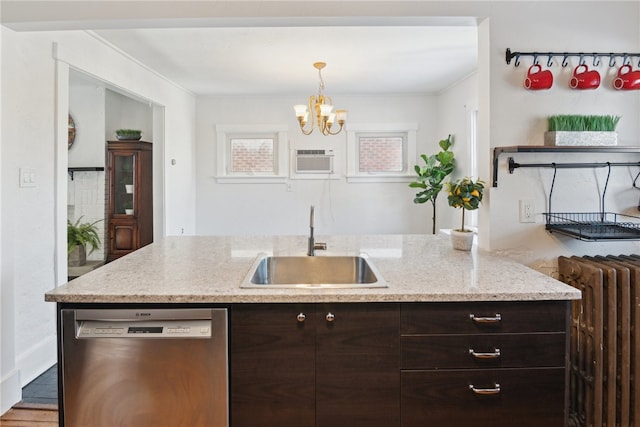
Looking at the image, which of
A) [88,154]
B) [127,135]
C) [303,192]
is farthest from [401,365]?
[88,154]

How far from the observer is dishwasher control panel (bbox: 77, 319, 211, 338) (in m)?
1.29

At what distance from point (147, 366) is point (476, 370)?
1146mm

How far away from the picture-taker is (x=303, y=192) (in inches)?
211

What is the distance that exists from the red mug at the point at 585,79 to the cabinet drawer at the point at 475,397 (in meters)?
1.37

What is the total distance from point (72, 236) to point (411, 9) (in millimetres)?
3480

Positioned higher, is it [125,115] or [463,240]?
[125,115]

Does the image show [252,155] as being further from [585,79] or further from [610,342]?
[610,342]

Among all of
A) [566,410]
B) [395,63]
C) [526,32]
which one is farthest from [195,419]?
[395,63]

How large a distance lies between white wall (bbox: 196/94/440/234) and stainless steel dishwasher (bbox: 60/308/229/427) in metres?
4.04

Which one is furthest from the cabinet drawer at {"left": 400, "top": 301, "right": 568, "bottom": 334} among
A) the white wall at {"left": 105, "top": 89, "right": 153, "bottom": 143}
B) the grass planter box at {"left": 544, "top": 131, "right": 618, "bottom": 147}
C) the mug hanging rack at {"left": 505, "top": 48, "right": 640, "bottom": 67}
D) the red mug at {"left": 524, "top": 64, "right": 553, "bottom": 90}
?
the white wall at {"left": 105, "top": 89, "right": 153, "bottom": 143}

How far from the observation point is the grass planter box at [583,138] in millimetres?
1797

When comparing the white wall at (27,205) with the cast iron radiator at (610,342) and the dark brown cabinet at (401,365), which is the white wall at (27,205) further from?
the cast iron radiator at (610,342)

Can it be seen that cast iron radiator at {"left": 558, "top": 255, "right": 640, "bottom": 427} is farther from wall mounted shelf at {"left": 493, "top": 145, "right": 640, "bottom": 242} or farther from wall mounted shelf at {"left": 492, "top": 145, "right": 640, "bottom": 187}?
wall mounted shelf at {"left": 492, "top": 145, "right": 640, "bottom": 187}

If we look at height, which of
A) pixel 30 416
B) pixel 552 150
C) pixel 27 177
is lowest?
pixel 30 416
